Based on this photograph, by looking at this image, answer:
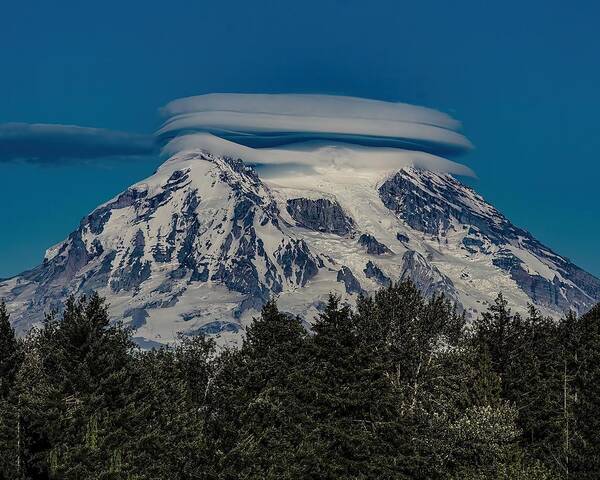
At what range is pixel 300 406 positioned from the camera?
91.1 meters

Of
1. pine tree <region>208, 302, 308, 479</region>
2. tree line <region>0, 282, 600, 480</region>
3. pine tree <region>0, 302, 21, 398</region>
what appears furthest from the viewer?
pine tree <region>0, 302, 21, 398</region>

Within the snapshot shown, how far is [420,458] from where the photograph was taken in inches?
3529

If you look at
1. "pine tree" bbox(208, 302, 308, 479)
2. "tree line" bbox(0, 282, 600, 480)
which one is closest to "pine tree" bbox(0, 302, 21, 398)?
"tree line" bbox(0, 282, 600, 480)

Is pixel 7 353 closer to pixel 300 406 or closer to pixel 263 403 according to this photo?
pixel 263 403

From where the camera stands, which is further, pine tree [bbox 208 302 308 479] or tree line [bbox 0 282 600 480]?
pine tree [bbox 208 302 308 479]

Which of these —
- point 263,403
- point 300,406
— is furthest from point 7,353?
point 300,406

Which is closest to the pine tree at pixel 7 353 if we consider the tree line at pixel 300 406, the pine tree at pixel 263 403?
the tree line at pixel 300 406

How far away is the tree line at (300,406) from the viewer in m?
81.8

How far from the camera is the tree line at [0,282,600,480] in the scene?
268ft

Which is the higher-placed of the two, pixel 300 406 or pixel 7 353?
pixel 7 353

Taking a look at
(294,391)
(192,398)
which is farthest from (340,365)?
(192,398)

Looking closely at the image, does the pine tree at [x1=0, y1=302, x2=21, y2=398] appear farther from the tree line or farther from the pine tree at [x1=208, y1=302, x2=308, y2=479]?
the pine tree at [x1=208, y1=302, x2=308, y2=479]

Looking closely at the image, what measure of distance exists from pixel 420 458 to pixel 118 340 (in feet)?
95.2

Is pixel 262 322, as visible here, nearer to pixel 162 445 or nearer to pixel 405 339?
pixel 405 339
